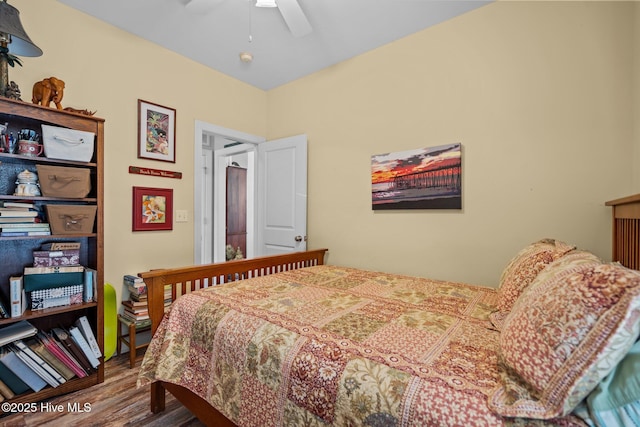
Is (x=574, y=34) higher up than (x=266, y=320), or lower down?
higher up

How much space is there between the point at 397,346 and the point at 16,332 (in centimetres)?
220

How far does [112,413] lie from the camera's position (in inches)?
66.0

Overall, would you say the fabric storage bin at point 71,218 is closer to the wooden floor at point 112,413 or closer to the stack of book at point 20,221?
the stack of book at point 20,221

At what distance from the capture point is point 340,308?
1.49 metres

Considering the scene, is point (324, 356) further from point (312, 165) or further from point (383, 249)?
point (312, 165)

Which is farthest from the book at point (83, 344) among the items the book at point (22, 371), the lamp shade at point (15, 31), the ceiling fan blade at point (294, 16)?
the ceiling fan blade at point (294, 16)

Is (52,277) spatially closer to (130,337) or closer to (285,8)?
(130,337)

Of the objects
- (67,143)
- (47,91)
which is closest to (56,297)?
(67,143)

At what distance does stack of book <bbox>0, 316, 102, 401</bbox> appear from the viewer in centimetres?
168

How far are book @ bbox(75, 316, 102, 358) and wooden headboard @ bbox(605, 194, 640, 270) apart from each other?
310 cm

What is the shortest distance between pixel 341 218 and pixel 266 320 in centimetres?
172

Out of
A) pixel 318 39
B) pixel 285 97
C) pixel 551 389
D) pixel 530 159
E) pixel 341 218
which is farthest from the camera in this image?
pixel 285 97

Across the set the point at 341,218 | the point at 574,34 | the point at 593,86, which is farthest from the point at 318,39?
the point at 593,86

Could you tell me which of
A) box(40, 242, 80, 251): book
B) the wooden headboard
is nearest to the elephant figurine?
box(40, 242, 80, 251): book
